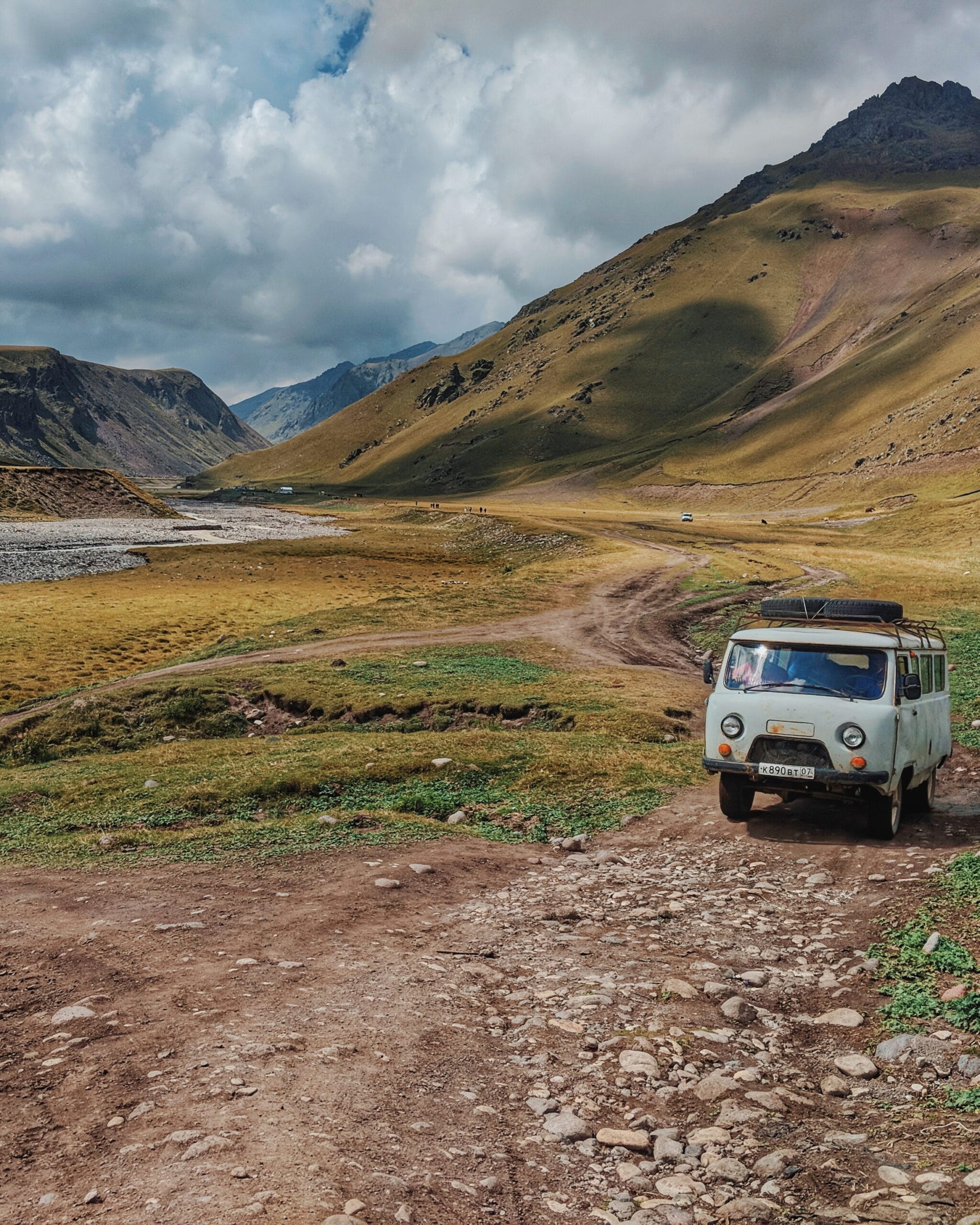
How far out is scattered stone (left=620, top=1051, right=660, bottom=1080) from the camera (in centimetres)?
716

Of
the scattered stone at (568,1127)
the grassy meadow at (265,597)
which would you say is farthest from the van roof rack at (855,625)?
the grassy meadow at (265,597)

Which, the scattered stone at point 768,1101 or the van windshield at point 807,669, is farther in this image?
the van windshield at point 807,669

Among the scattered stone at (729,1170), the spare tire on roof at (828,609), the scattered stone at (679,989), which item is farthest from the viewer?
the spare tire on roof at (828,609)

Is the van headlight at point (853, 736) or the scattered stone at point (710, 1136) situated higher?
the van headlight at point (853, 736)

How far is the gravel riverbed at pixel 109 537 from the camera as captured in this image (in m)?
75.5

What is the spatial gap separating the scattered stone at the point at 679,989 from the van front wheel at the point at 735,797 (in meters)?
6.10

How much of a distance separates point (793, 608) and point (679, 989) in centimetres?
964

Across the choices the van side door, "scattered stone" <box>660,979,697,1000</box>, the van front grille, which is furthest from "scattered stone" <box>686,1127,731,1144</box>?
the van side door

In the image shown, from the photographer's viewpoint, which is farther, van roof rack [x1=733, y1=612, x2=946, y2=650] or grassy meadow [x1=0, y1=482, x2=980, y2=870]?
grassy meadow [x1=0, y1=482, x2=980, y2=870]

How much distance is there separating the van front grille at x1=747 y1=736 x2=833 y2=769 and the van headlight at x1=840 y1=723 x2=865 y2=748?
13.9 inches

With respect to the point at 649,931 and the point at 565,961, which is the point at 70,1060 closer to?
the point at 565,961

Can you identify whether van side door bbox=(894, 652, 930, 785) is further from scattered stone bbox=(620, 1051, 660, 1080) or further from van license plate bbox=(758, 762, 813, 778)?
scattered stone bbox=(620, 1051, 660, 1080)

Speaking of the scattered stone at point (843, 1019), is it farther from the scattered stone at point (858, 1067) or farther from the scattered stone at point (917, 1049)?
the scattered stone at point (858, 1067)

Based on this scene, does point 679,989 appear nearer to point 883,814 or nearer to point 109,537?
point 883,814
